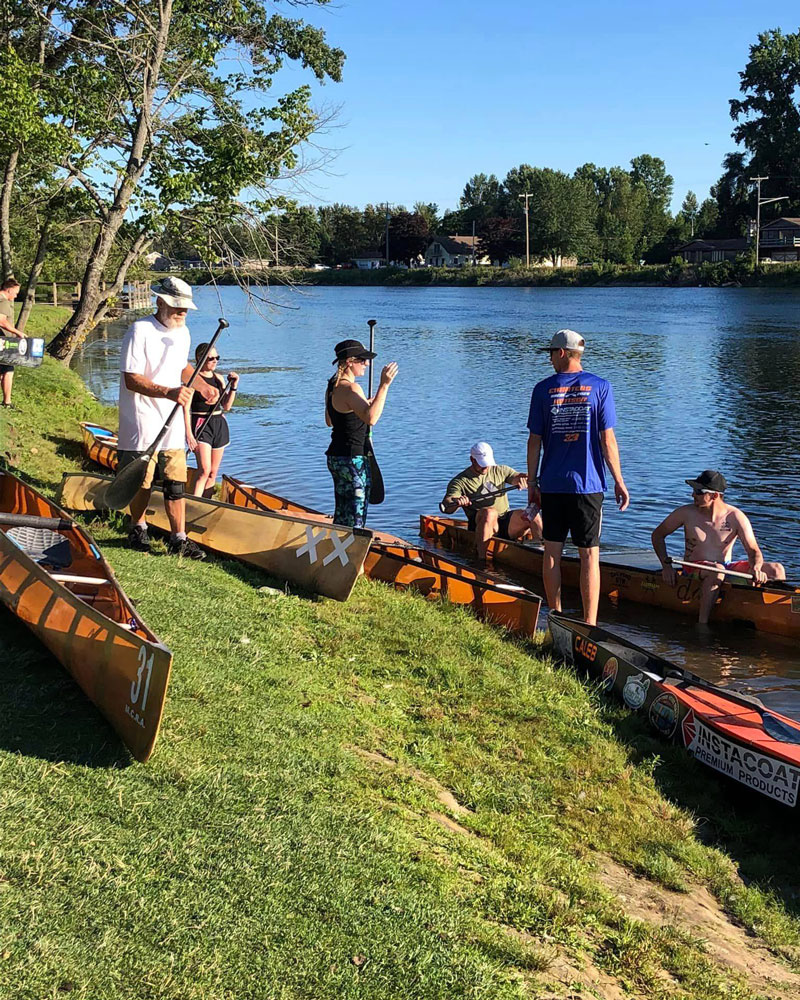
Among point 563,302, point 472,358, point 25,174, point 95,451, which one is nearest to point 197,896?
point 95,451

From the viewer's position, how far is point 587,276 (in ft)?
368

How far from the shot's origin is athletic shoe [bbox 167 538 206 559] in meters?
8.43

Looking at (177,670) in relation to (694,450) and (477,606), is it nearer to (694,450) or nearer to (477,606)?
(477,606)

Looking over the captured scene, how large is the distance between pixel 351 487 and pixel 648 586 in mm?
3970

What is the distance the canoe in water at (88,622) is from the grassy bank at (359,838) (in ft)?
0.67

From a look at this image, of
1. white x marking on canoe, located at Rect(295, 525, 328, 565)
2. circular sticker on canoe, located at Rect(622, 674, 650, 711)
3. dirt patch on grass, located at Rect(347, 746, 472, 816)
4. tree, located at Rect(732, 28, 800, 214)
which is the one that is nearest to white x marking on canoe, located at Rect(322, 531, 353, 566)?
white x marking on canoe, located at Rect(295, 525, 328, 565)

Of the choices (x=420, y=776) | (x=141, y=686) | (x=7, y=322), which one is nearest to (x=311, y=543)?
(x=420, y=776)

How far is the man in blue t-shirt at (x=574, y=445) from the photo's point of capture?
7816 millimetres

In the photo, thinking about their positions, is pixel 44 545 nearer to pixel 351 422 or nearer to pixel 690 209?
pixel 351 422

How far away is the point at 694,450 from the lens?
2214cm

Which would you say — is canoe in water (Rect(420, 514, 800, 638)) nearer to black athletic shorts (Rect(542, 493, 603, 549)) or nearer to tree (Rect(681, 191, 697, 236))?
black athletic shorts (Rect(542, 493, 603, 549))

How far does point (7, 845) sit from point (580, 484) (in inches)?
199

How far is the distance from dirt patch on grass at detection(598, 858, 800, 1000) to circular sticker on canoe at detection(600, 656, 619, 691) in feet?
7.98

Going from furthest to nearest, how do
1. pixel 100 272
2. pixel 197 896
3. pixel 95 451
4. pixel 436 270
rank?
1. pixel 436 270
2. pixel 100 272
3. pixel 95 451
4. pixel 197 896
